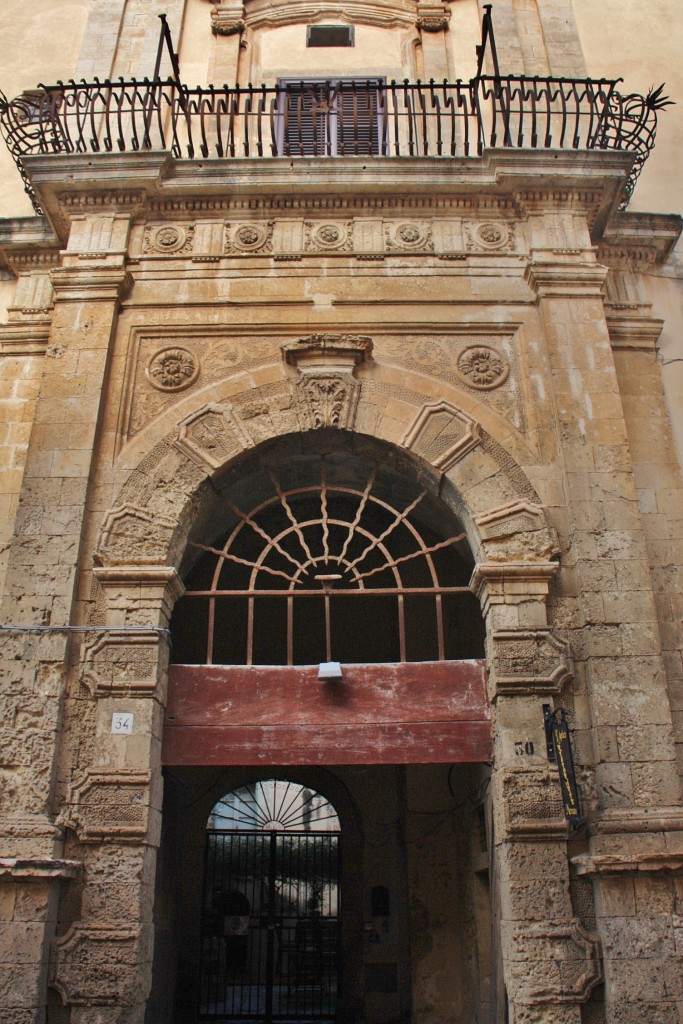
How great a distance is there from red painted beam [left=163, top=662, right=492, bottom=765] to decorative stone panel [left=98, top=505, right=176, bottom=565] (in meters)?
0.86

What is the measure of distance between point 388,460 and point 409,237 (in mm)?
2040

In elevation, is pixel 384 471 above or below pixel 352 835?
above

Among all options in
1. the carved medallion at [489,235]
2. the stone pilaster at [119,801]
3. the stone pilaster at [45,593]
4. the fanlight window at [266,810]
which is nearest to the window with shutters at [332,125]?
the carved medallion at [489,235]

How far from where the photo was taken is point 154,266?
6883 mm

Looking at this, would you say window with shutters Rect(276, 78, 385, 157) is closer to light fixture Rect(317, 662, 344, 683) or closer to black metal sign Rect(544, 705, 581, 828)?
light fixture Rect(317, 662, 344, 683)

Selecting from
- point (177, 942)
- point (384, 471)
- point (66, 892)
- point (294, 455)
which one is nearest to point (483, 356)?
point (384, 471)

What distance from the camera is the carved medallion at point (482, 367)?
21.2 ft

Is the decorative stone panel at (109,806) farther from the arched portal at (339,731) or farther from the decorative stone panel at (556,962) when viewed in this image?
the decorative stone panel at (556,962)

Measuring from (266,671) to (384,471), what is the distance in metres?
1.92

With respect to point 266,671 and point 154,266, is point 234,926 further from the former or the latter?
point 154,266

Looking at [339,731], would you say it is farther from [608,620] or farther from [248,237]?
[248,237]

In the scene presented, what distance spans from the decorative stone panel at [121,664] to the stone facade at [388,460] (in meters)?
0.02

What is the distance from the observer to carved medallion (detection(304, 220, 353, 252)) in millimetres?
6965

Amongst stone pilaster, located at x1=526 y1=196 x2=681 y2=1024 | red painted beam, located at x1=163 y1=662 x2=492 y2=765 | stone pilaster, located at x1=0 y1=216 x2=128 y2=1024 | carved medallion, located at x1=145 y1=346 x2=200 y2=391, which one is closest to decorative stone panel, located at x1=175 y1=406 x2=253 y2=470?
carved medallion, located at x1=145 y1=346 x2=200 y2=391
